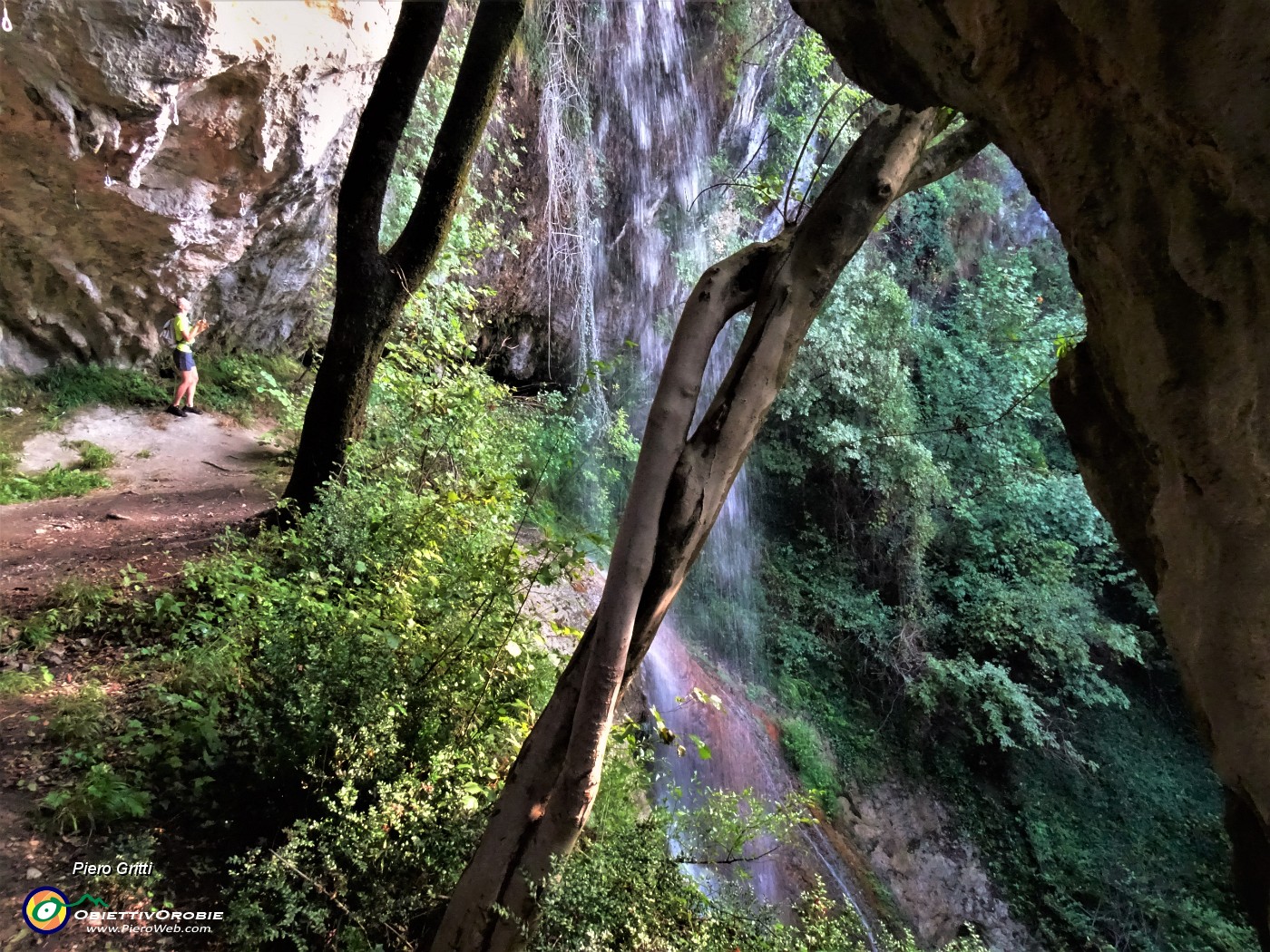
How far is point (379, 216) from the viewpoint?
169 inches

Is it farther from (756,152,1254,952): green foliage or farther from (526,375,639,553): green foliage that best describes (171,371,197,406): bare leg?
(756,152,1254,952): green foliage

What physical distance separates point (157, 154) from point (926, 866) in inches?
444

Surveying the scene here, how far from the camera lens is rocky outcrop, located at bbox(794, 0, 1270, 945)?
1149 mm

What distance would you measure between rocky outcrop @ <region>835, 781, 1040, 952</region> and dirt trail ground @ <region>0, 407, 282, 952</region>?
7622mm

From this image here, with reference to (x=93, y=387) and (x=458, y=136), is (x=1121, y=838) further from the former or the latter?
(x=93, y=387)

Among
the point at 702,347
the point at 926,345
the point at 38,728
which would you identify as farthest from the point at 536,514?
the point at 926,345

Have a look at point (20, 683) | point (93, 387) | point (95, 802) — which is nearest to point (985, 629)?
point (95, 802)

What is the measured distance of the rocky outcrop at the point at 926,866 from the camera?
25.1 ft

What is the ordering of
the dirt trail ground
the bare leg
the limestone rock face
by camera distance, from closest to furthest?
1. the dirt trail ground
2. the limestone rock face
3. the bare leg

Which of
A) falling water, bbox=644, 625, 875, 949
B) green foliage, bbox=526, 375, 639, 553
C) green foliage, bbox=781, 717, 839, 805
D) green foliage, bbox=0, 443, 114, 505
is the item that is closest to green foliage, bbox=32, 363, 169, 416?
green foliage, bbox=0, 443, 114, 505

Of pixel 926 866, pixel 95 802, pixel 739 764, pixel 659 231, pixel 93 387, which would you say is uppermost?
pixel 659 231

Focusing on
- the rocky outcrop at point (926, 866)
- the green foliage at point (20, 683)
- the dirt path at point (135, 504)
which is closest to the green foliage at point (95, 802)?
the green foliage at point (20, 683)

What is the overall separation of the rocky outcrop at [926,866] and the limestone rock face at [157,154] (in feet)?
31.6

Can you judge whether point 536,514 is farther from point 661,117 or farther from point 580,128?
point 661,117
